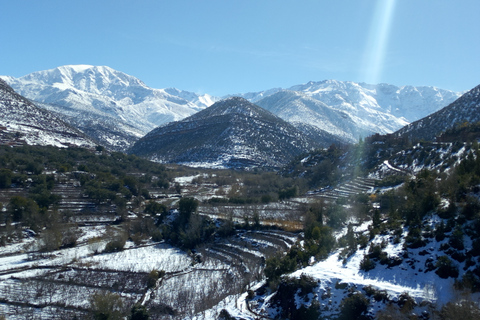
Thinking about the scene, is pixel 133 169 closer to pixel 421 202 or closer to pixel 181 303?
pixel 181 303

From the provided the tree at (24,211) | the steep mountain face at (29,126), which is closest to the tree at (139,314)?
the tree at (24,211)

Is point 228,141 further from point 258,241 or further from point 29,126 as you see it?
point 258,241

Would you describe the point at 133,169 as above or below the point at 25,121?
below

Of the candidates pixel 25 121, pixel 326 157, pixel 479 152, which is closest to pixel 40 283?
pixel 479 152

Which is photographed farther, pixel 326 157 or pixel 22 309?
Result: pixel 326 157

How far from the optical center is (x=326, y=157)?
3302 inches

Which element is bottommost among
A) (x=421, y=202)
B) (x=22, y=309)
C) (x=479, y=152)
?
(x=22, y=309)

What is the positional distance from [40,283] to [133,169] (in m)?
66.2

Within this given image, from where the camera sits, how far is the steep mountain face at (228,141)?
127188mm

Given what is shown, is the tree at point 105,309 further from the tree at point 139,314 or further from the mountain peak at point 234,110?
the mountain peak at point 234,110

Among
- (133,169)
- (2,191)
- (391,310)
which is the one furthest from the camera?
(133,169)

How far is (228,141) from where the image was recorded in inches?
5261

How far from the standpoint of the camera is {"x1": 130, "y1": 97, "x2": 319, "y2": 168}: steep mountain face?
417 feet

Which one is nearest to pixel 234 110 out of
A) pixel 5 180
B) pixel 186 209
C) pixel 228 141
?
Result: pixel 228 141
